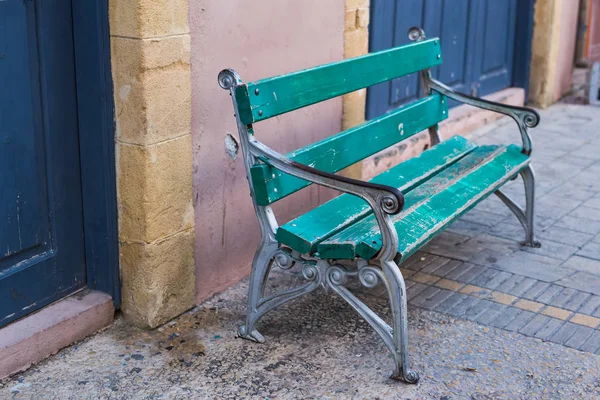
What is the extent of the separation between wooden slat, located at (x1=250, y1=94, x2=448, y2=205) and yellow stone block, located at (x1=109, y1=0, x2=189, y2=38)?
0.68 m

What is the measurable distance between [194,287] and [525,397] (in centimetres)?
153

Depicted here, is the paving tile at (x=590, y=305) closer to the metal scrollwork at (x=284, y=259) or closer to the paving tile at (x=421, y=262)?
the paving tile at (x=421, y=262)

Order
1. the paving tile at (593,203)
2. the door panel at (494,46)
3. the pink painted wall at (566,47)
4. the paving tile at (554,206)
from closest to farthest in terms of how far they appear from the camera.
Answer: the paving tile at (554,206)
the paving tile at (593,203)
the door panel at (494,46)
the pink painted wall at (566,47)

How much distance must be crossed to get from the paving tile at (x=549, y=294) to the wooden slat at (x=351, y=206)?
2.59ft

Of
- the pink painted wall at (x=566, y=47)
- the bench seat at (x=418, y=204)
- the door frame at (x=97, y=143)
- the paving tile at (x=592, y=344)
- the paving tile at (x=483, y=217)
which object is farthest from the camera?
the pink painted wall at (x=566, y=47)

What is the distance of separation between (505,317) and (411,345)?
555mm

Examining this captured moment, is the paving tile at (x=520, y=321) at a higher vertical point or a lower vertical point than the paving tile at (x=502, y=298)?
lower

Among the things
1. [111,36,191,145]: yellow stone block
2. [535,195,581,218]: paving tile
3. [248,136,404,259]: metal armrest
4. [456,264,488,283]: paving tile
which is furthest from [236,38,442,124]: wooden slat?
[535,195,581,218]: paving tile

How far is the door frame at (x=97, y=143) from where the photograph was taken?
11.5 ft

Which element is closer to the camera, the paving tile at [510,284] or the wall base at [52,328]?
the wall base at [52,328]

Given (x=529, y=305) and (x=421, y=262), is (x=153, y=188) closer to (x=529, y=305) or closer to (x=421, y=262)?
(x=421, y=262)

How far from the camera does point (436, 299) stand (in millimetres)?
4145

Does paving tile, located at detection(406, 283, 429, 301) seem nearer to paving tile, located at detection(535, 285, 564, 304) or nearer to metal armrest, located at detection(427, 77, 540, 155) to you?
paving tile, located at detection(535, 285, 564, 304)

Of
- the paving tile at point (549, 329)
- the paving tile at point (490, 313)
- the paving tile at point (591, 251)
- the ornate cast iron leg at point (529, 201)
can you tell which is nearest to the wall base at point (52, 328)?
the paving tile at point (490, 313)
